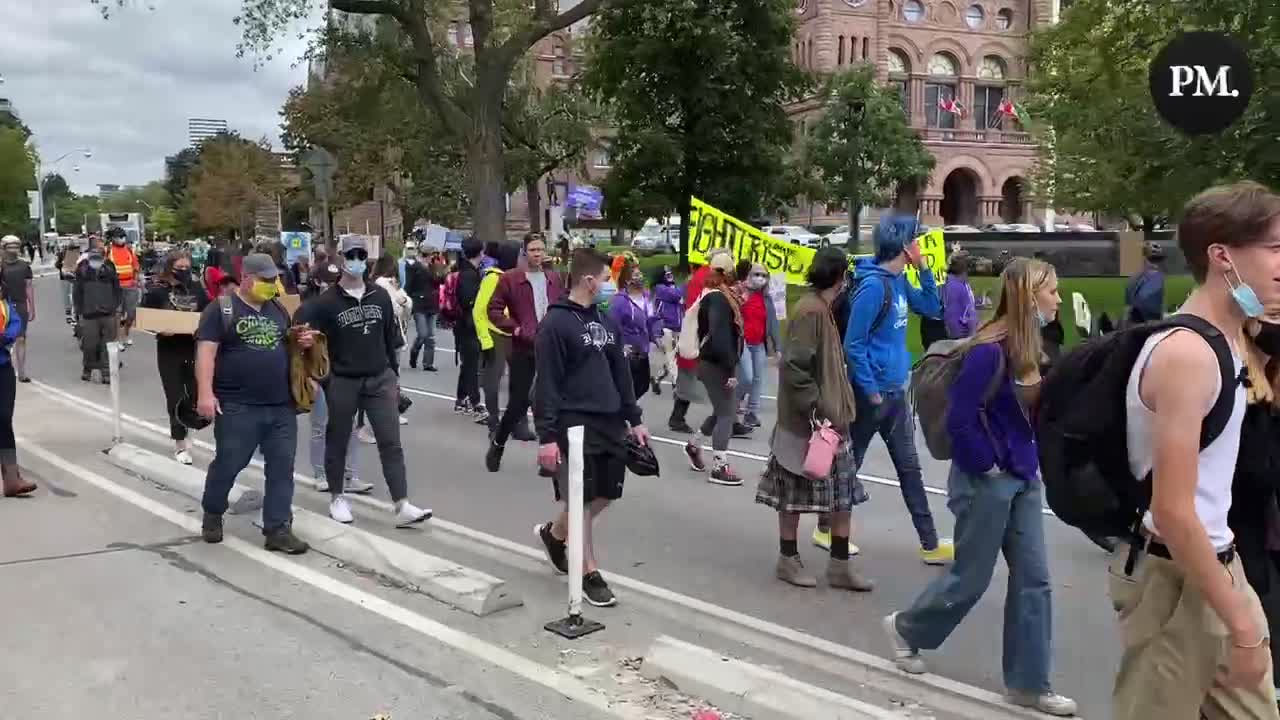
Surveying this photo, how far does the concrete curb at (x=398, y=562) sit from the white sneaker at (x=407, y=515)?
0.33 meters

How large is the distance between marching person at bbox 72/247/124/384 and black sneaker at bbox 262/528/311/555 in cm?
930

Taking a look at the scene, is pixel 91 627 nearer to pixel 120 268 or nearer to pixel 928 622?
pixel 928 622

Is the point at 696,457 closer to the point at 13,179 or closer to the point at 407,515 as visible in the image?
the point at 407,515

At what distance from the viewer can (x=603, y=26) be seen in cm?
3288

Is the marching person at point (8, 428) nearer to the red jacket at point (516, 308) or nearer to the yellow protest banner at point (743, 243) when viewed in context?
the red jacket at point (516, 308)

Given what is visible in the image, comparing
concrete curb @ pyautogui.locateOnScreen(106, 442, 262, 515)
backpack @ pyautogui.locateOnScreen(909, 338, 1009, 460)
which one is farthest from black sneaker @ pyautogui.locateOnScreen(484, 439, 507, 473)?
backpack @ pyautogui.locateOnScreen(909, 338, 1009, 460)

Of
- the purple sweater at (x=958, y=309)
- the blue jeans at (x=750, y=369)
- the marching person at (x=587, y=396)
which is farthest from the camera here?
the purple sweater at (x=958, y=309)

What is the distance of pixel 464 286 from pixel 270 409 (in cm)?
566

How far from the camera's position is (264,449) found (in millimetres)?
6762

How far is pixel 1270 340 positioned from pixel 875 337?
3.26 metres

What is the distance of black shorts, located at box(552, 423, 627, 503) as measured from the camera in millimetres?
5621

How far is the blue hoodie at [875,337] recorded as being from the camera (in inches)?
242

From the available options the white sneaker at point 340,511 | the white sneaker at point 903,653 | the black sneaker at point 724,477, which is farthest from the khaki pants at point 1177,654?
the black sneaker at point 724,477

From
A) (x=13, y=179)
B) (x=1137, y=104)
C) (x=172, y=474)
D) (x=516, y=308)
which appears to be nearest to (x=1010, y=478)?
(x=516, y=308)
